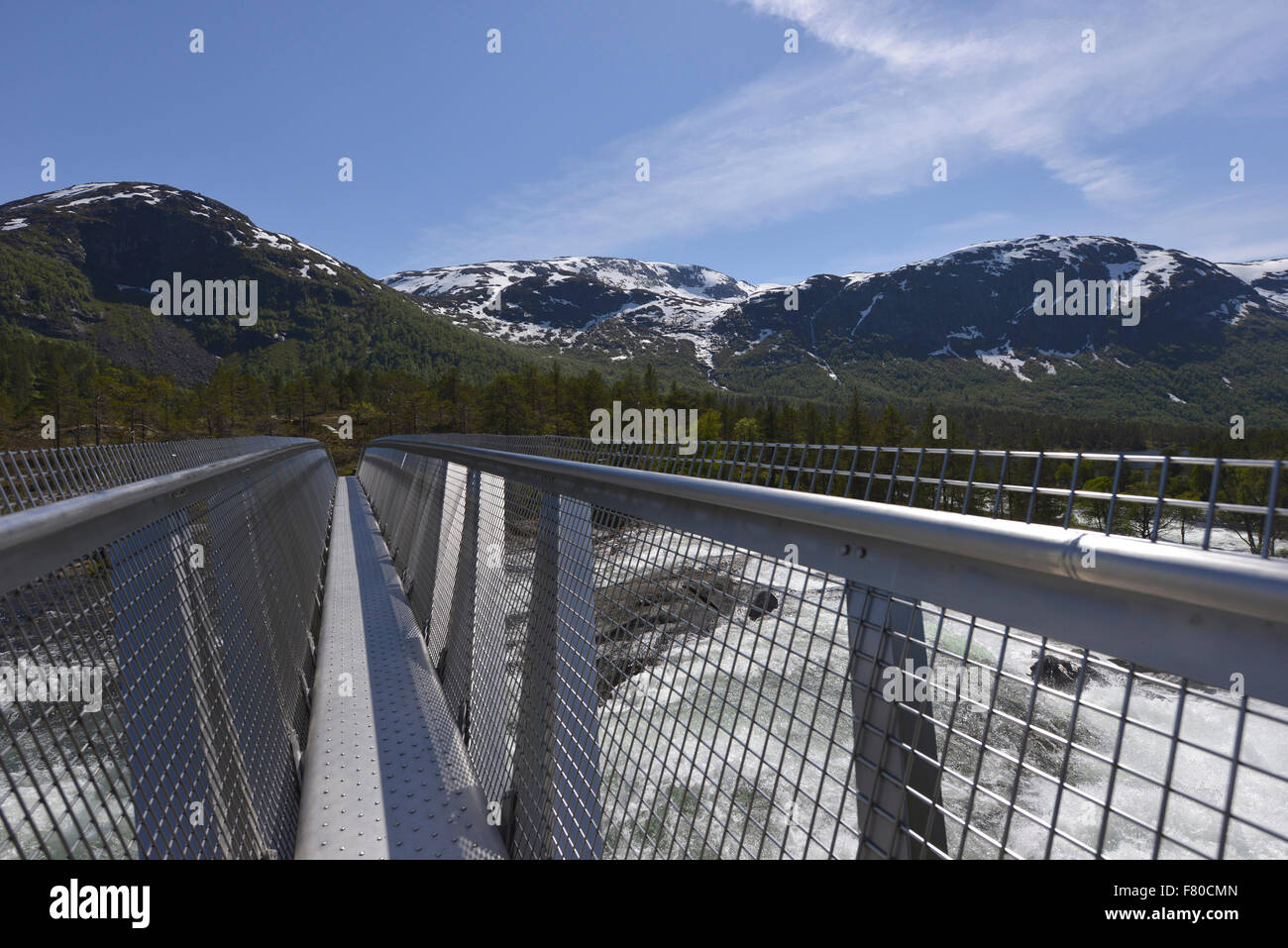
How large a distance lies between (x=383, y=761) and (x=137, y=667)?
152 cm

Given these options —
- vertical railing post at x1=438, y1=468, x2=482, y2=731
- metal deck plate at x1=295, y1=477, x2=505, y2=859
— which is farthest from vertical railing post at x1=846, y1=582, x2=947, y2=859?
vertical railing post at x1=438, y1=468, x2=482, y2=731

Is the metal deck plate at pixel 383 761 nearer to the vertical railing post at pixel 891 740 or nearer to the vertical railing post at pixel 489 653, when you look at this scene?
the vertical railing post at pixel 489 653

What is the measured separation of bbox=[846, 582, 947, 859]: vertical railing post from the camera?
1.11 meters

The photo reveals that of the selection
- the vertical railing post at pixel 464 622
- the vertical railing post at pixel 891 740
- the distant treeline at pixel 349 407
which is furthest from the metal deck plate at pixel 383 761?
the distant treeline at pixel 349 407

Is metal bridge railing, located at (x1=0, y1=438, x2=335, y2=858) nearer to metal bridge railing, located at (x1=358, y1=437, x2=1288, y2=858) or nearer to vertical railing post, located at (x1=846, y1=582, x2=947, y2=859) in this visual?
metal bridge railing, located at (x1=358, y1=437, x2=1288, y2=858)

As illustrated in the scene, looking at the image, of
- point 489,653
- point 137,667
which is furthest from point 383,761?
point 137,667

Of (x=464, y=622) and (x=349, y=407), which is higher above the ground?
(x=349, y=407)

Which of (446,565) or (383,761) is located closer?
(383,761)

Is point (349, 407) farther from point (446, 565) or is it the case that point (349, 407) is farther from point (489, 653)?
point (489, 653)

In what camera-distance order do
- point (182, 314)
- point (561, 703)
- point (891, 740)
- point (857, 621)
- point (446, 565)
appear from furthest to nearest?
1. point (182, 314)
2. point (446, 565)
3. point (561, 703)
4. point (857, 621)
5. point (891, 740)

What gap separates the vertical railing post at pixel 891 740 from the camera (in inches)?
43.6

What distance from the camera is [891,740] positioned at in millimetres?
1140

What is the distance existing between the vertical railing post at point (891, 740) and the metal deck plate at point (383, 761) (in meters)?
1.82

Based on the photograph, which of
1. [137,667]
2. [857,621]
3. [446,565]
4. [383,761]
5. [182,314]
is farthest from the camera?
[182,314]
